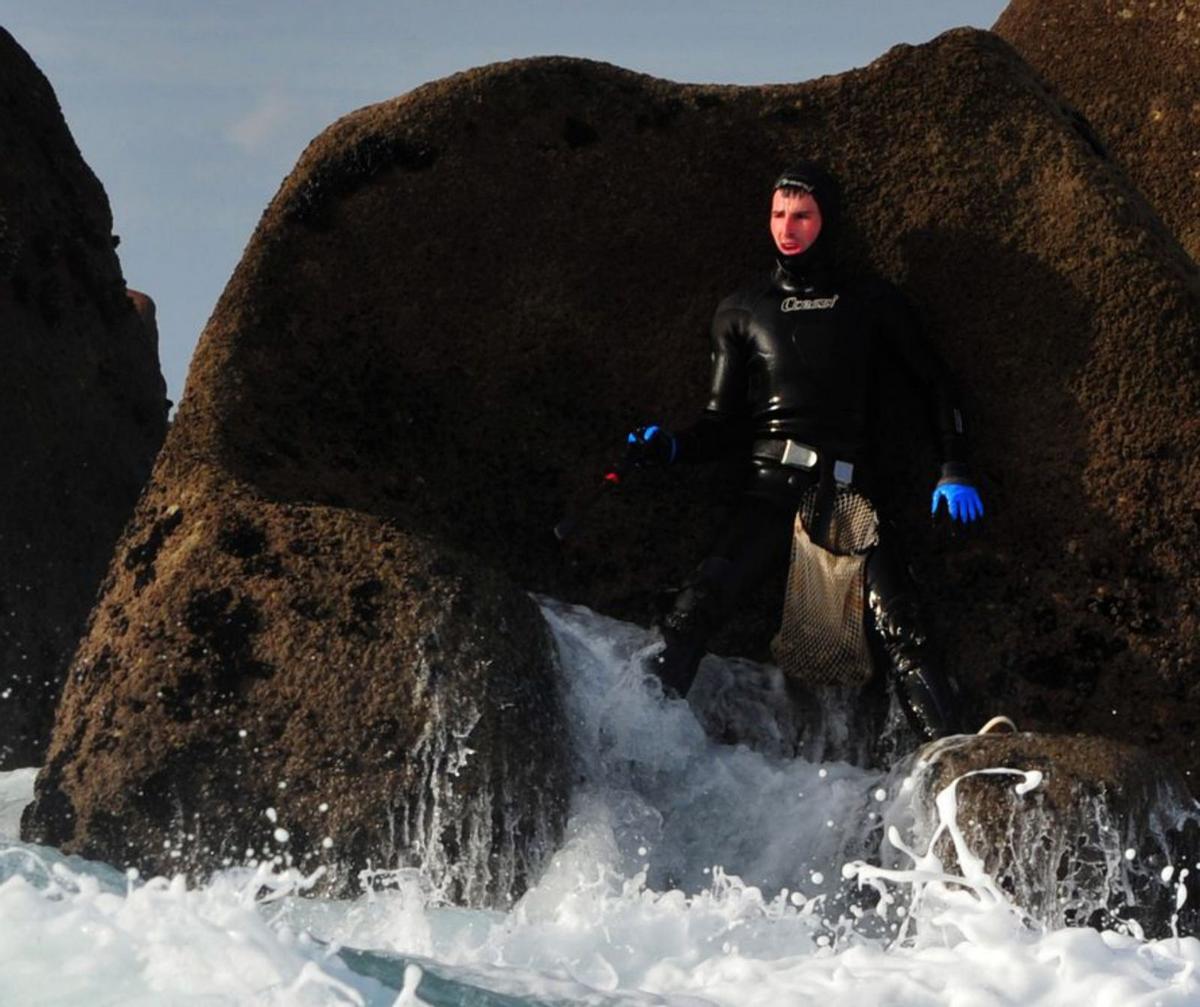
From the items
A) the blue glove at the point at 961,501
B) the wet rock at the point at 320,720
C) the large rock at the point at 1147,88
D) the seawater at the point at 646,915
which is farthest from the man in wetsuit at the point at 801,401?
the large rock at the point at 1147,88

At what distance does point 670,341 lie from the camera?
8461mm

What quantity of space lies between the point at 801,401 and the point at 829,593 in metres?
0.75

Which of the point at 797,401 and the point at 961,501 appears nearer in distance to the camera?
the point at 961,501

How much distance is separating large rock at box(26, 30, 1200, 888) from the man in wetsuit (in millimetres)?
291

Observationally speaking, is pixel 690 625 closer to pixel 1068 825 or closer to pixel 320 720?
pixel 320 720

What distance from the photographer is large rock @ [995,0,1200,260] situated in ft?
38.9

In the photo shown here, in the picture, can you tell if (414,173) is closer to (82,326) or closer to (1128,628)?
(82,326)

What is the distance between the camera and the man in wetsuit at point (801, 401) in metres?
7.82

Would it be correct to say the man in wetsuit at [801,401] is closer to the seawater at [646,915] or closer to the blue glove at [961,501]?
the blue glove at [961,501]

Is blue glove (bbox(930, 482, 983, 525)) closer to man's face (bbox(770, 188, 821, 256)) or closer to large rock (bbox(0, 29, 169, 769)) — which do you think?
man's face (bbox(770, 188, 821, 256))

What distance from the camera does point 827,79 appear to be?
8.73m

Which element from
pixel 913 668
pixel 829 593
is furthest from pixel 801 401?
pixel 913 668

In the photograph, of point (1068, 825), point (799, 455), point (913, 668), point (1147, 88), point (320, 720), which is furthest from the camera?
point (1147, 88)

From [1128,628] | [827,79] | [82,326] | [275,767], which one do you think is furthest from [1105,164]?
[82,326]
